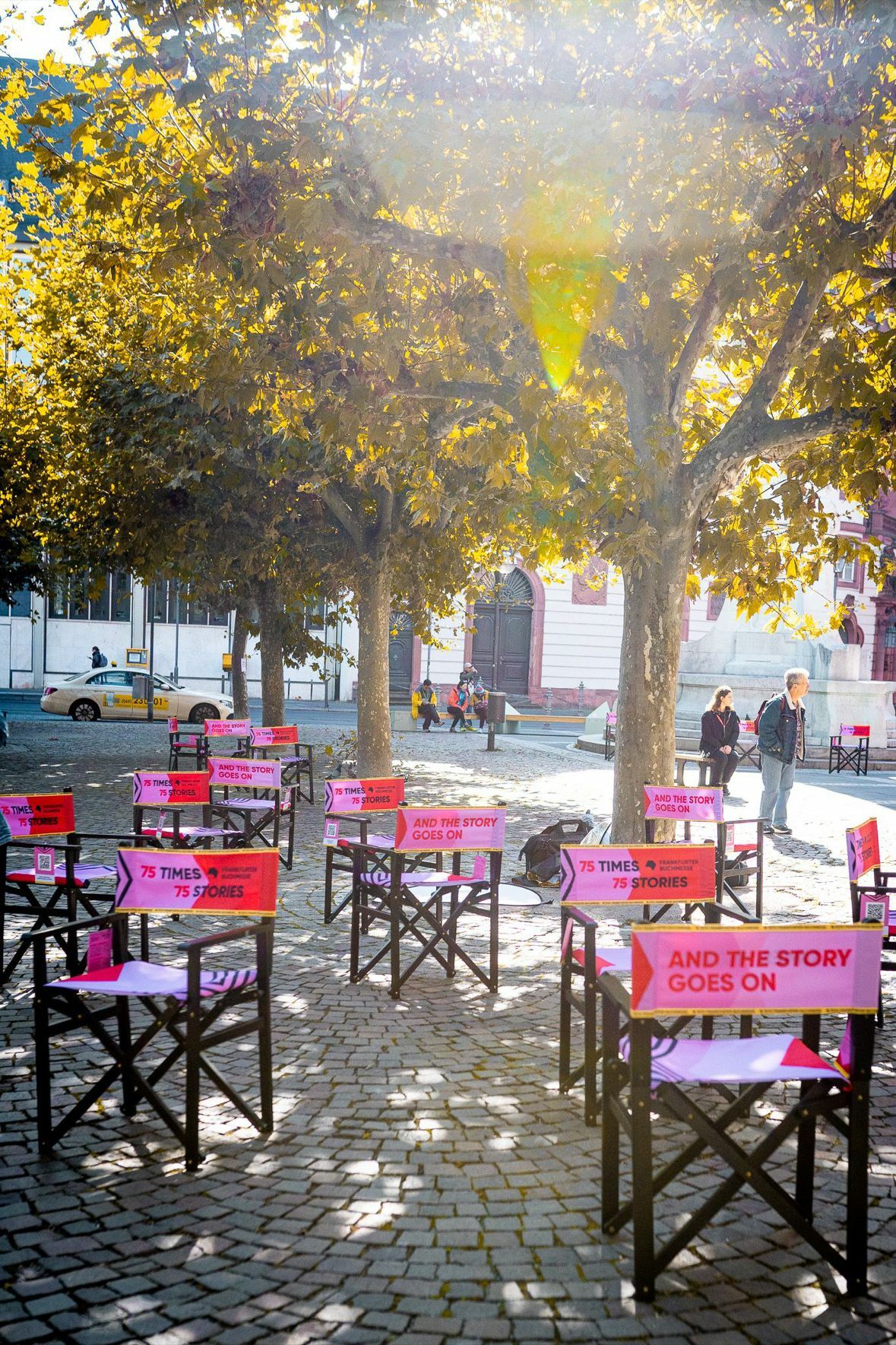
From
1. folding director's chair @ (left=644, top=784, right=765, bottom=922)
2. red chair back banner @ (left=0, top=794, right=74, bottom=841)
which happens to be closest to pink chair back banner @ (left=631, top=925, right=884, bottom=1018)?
folding director's chair @ (left=644, top=784, right=765, bottom=922)

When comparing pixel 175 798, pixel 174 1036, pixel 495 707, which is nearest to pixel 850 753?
pixel 495 707

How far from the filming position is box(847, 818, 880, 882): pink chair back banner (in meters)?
6.47

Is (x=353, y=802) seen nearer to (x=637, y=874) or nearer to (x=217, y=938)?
(x=637, y=874)

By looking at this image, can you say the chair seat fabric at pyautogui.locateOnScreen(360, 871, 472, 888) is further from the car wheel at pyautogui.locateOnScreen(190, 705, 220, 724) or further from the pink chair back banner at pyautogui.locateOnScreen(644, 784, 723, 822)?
the car wheel at pyautogui.locateOnScreen(190, 705, 220, 724)

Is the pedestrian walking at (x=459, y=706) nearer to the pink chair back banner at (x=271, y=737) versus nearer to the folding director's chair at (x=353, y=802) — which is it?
the pink chair back banner at (x=271, y=737)

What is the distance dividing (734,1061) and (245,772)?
23.5 feet

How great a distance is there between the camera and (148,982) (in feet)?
16.1

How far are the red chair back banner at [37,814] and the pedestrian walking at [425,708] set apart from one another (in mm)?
23944

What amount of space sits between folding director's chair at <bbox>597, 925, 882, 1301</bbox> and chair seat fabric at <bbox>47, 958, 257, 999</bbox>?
1.76 m

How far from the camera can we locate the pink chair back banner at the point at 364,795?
341 inches

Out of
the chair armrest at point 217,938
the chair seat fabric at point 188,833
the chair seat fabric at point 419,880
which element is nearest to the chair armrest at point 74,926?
the chair armrest at point 217,938

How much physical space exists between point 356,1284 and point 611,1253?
2.89ft

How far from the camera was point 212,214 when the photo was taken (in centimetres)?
785

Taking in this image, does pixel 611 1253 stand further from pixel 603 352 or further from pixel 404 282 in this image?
pixel 404 282
